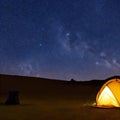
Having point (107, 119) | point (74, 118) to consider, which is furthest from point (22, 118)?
point (107, 119)

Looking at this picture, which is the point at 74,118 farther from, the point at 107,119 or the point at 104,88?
the point at 104,88

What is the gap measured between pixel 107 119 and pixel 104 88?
20.3 ft

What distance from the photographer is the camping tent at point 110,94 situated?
57.8 feet

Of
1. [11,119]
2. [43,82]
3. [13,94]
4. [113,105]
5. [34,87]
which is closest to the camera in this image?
[11,119]

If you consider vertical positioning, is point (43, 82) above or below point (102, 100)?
above

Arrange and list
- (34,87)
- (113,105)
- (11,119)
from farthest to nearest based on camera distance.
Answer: (34,87), (113,105), (11,119)

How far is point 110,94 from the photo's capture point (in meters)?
17.9

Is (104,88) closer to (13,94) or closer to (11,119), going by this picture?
(13,94)

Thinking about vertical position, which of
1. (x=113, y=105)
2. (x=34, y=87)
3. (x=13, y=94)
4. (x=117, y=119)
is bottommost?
(x=117, y=119)

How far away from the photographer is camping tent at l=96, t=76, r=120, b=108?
17.6 meters

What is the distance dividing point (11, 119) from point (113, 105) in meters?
7.33

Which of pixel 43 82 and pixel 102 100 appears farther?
pixel 43 82

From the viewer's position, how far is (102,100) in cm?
1794

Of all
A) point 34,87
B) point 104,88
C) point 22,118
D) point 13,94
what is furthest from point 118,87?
point 34,87
